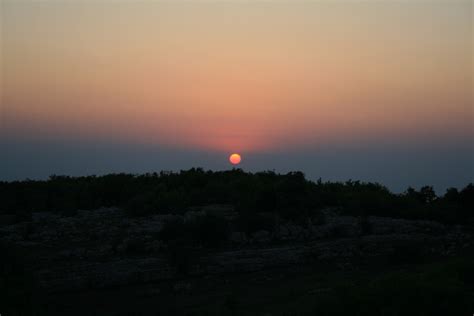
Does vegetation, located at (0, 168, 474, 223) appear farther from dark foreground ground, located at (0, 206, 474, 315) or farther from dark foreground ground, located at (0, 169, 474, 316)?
dark foreground ground, located at (0, 206, 474, 315)

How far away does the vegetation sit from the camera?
29.6m

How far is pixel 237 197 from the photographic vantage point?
105ft

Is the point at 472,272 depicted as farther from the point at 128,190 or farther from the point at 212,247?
the point at 128,190

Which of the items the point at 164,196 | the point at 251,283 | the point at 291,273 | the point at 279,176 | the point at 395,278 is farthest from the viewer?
the point at 279,176

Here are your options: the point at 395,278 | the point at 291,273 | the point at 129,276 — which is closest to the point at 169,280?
the point at 129,276

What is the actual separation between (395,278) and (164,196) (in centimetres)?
2093

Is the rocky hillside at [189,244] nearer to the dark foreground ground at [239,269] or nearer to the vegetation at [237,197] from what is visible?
the dark foreground ground at [239,269]

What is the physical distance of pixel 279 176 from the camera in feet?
131

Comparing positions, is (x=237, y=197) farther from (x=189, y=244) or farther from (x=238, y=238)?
(x=189, y=244)

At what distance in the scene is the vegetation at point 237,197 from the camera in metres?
29.6

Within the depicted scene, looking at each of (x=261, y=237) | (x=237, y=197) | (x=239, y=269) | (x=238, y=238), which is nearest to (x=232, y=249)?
(x=238, y=238)

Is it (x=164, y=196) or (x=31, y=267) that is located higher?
(x=164, y=196)

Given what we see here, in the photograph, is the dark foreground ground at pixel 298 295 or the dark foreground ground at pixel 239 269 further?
the dark foreground ground at pixel 239 269

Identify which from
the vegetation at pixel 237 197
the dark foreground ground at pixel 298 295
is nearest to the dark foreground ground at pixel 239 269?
the dark foreground ground at pixel 298 295
